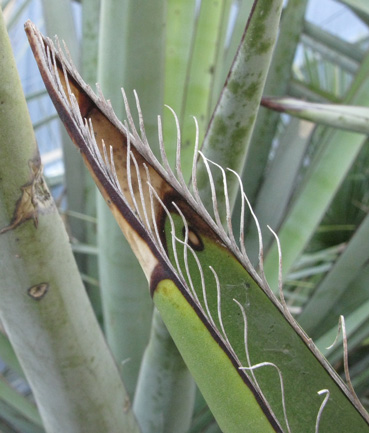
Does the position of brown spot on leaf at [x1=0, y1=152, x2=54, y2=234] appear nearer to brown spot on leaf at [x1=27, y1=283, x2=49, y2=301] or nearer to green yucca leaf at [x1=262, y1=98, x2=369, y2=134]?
brown spot on leaf at [x1=27, y1=283, x2=49, y2=301]

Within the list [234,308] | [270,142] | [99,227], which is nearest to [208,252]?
[234,308]

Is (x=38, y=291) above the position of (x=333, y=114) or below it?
below

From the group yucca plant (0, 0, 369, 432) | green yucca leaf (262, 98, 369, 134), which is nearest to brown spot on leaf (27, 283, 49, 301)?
yucca plant (0, 0, 369, 432)

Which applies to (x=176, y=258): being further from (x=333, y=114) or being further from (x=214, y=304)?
(x=333, y=114)

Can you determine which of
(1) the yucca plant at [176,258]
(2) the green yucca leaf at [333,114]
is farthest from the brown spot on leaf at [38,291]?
(2) the green yucca leaf at [333,114]

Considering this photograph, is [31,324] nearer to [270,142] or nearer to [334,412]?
[334,412]

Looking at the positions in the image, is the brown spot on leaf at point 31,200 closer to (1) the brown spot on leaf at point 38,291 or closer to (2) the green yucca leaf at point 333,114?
(1) the brown spot on leaf at point 38,291

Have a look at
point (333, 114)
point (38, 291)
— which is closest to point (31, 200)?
point (38, 291)
